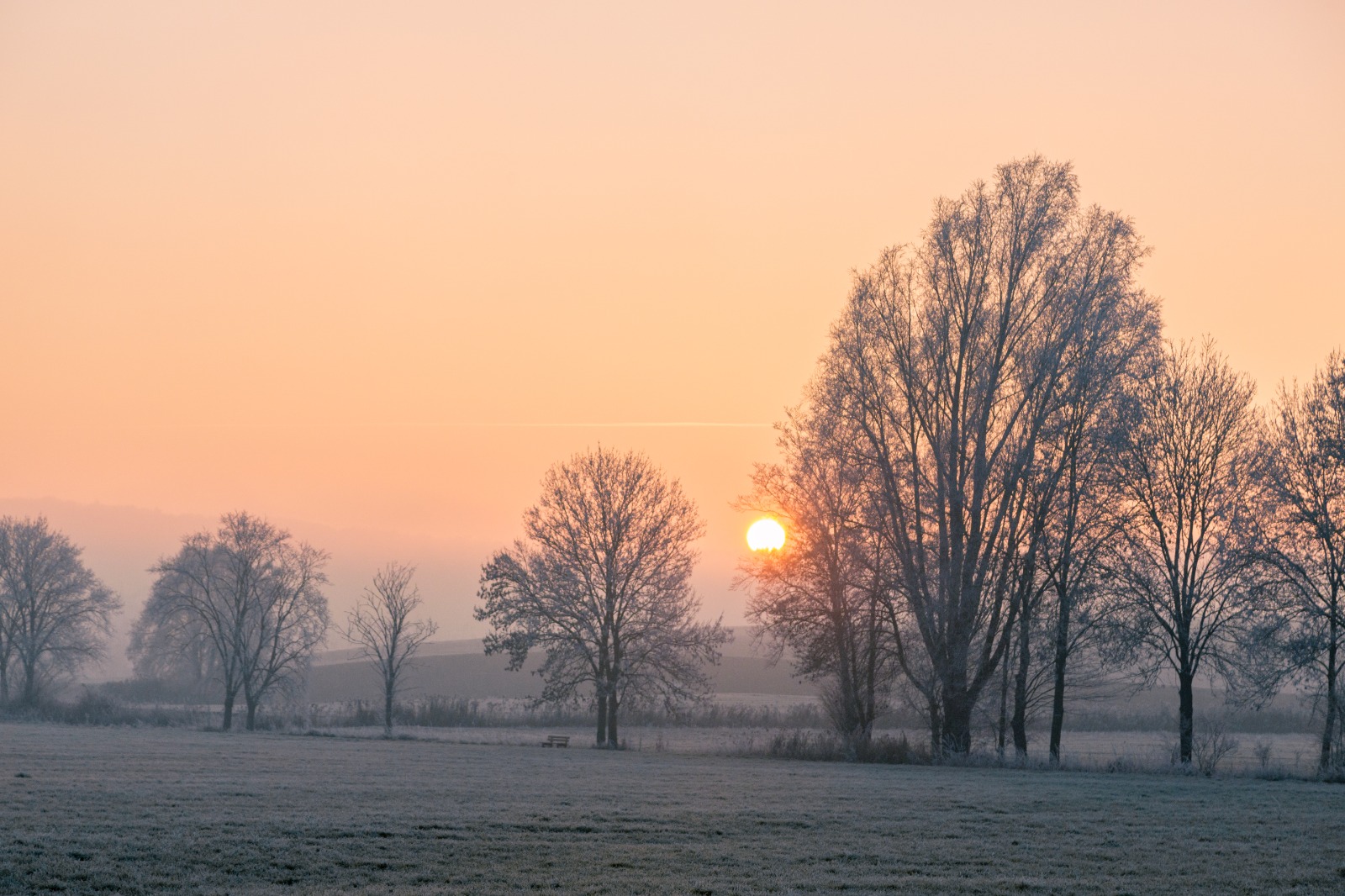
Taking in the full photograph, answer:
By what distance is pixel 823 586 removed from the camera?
135 ft

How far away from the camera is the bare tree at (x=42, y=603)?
250 ft

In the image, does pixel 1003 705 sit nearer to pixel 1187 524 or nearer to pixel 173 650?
pixel 1187 524

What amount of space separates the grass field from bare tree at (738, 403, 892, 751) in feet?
40.4

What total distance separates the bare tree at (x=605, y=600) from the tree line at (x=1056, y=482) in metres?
11.4

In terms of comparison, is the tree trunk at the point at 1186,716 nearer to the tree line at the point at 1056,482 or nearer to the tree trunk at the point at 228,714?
the tree line at the point at 1056,482

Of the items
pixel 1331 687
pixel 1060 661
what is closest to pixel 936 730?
pixel 1060 661

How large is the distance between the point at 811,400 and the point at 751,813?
21.2 meters

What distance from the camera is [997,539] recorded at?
34.7 metres

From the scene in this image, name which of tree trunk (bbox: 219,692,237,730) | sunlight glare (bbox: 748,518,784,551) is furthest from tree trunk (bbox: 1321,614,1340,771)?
tree trunk (bbox: 219,692,237,730)

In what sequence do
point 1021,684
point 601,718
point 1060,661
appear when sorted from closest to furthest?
point 1060,661, point 1021,684, point 601,718

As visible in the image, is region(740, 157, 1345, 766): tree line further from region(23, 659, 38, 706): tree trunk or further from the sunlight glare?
region(23, 659, 38, 706): tree trunk

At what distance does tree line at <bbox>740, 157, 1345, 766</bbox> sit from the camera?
33625 mm

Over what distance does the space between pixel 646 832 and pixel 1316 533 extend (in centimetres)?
2899

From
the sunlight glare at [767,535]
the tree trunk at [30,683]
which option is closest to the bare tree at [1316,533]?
the sunlight glare at [767,535]
